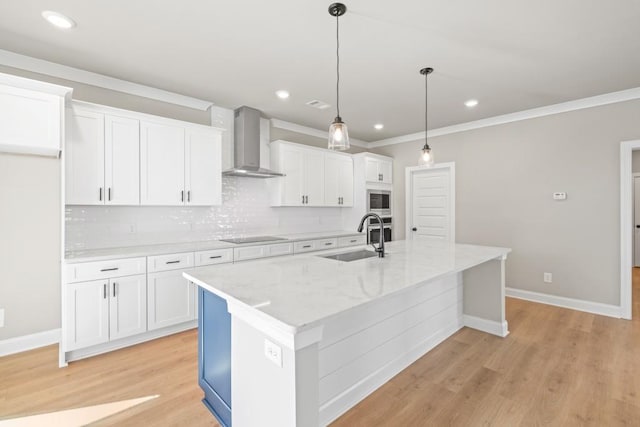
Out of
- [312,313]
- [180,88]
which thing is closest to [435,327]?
[312,313]

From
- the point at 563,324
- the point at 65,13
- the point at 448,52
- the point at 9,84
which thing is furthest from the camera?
the point at 563,324

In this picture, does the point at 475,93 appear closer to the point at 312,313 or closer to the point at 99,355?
the point at 312,313

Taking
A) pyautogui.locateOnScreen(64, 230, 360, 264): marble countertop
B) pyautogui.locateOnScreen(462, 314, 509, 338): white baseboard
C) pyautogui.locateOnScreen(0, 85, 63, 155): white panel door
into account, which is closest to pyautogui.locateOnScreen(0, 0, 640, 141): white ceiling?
pyautogui.locateOnScreen(0, 85, 63, 155): white panel door

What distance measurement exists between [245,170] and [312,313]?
290cm

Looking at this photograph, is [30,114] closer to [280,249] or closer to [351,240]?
[280,249]

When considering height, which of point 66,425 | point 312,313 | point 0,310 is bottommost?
point 66,425

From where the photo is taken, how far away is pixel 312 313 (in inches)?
44.8

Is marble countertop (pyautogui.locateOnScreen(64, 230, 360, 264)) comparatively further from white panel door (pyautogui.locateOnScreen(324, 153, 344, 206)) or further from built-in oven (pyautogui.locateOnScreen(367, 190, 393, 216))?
built-in oven (pyautogui.locateOnScreen(367, 190, 393, 216))

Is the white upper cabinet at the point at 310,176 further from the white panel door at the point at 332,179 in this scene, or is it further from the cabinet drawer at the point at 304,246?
the cabinet drawer at the point at 304,246

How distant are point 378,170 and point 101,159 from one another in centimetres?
405

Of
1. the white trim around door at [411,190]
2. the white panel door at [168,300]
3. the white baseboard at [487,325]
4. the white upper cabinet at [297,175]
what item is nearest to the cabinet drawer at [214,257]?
the white panel door at [168,300]

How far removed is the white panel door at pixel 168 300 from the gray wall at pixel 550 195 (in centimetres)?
406

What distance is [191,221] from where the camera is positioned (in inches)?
144

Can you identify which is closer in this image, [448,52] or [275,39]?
[275,39]
